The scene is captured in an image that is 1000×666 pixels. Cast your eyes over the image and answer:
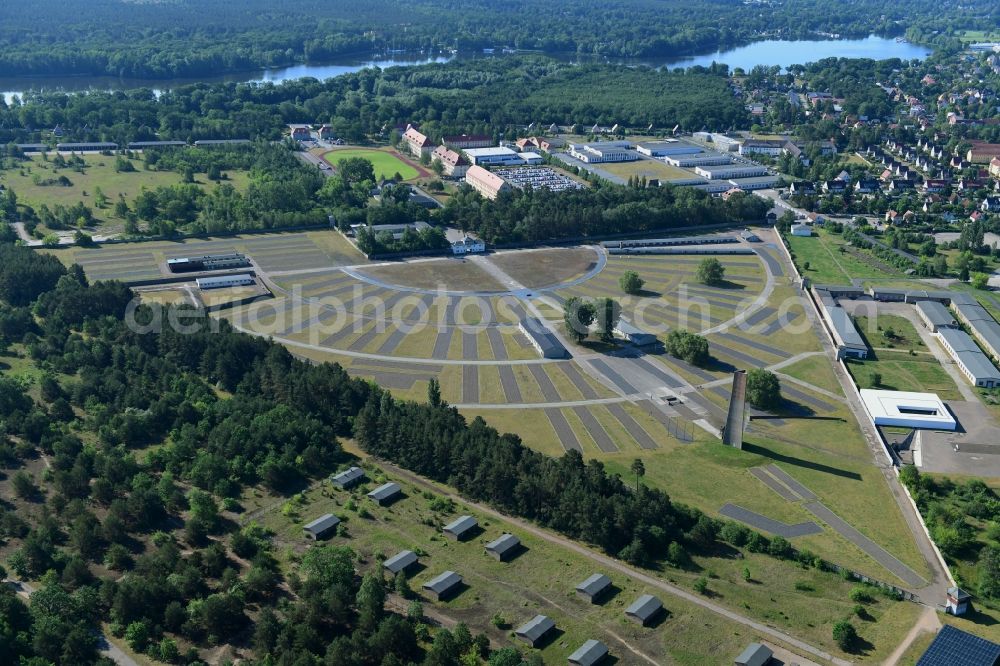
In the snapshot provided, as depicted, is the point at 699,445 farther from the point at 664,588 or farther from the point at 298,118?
the point at 298,118

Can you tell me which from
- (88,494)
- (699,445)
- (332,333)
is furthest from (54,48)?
(699,445)

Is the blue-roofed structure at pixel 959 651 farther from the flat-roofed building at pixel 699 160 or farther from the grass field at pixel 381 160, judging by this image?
the flat-roofed building at pixel 699 160

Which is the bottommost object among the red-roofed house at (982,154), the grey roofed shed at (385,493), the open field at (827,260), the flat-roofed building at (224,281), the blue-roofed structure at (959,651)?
the grey roofed shed at (385,493)

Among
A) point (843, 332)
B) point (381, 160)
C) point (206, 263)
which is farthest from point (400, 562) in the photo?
point (381, 160)

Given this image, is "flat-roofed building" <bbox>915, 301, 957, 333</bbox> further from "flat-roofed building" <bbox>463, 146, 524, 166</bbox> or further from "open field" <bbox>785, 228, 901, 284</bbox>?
"flat-roofed building" <bbox>463, 146, 524, 166</bbox>

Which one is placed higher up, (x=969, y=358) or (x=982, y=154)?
(x=982, y=154)

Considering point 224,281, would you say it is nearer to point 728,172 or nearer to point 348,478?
point 348,478

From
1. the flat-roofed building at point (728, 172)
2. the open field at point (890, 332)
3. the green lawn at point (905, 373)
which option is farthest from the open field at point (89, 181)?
the green lawn at point (905, 373)
